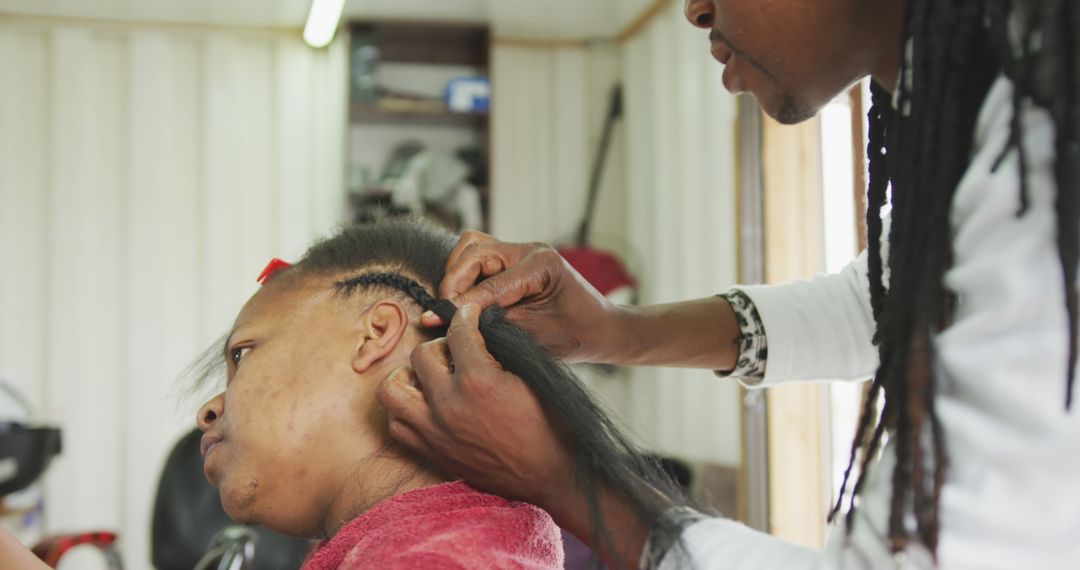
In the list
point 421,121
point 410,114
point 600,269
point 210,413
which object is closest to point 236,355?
point 210,413

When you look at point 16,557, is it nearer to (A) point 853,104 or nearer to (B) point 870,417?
(B) point 870,417

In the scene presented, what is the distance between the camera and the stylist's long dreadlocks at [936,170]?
2.28ft

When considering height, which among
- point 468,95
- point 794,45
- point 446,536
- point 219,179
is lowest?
point 446,536

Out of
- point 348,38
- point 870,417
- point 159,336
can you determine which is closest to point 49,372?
point 159,336

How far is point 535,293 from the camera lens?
1.19 m

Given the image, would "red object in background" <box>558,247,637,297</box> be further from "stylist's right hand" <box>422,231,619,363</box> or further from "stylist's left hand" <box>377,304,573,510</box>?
"stylist's left hand" <box>377,304,573,510</box>

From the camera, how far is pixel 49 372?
4078mm

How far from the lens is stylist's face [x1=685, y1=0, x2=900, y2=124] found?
0.90m

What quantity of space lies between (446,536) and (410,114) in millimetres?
3629

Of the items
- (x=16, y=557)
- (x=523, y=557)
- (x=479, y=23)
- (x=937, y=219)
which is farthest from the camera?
(x=479, y=23)

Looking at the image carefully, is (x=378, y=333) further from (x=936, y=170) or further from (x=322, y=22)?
(x=322, y=22)

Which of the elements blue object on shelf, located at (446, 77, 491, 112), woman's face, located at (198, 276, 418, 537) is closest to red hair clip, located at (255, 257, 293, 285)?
woman's face, located at (198, 276, 418, 537)

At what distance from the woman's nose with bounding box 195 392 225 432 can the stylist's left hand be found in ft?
1.01

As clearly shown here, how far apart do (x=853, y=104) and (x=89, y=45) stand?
3356 millimetres
